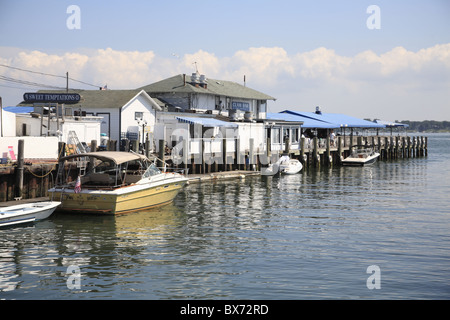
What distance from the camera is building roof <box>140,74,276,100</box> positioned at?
5697 centimetres

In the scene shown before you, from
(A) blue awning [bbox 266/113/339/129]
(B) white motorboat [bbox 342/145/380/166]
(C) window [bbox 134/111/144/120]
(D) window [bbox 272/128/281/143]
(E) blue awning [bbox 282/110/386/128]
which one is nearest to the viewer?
(C) window [bbox 134/111/144/120]

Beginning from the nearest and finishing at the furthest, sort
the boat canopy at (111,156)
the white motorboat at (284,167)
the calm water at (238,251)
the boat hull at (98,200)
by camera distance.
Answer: the calm water at (238,251) < the boat hull at (98,200) < the boat canopy at (111,156) < the white motorboat at (284,167)

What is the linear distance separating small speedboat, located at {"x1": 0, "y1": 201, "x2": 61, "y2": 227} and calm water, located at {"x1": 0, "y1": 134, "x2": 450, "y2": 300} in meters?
0.41

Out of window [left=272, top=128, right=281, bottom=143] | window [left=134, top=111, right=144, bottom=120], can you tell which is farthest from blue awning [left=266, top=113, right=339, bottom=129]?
window [left=134, top=111, right=144, bottom=120]

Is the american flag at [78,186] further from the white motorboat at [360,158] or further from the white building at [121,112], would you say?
the white motorboat at [360,158]

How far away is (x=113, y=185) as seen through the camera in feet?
84.9

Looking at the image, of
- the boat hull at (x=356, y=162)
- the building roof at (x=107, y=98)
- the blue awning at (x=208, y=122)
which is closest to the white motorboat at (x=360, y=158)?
the boat hull at (x=356, y=162)

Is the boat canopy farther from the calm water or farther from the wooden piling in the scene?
the calm water

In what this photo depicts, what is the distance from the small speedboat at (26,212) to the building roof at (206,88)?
34398mm

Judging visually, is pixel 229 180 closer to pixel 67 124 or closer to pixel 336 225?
pixel 67 124

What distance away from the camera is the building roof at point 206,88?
2243 inches

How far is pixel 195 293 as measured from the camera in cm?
1400

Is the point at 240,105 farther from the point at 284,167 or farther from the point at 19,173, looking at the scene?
the point at 19,173
